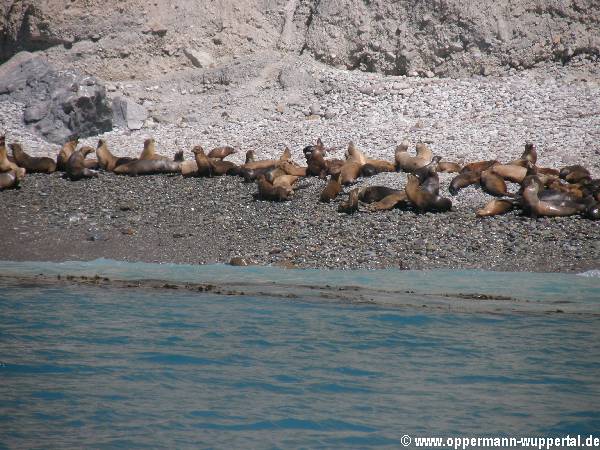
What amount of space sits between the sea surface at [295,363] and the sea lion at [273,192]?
355cm

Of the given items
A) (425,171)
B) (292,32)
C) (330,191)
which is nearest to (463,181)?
(425,171)

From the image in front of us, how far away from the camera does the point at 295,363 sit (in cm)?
658

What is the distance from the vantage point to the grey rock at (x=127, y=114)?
19547 mm

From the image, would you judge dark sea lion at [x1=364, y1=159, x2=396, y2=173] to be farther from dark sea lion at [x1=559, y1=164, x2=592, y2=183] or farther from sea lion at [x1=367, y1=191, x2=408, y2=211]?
dark sea lion at [x1=559, y1=164, x2=592, y2=183]

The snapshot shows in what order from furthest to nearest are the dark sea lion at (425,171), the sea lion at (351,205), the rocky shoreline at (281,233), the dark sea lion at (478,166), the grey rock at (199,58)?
the grey rock at (199,58), the dark sea lion at (478,166), the dark sea lion at (425,171), the sea lion at (351,205), the rocky shoreline at (281,233)

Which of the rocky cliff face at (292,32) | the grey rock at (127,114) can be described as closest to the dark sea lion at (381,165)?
the rocky cliff face at (292,32)

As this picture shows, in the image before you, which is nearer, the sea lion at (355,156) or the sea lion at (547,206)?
the sea lion at (547,206)

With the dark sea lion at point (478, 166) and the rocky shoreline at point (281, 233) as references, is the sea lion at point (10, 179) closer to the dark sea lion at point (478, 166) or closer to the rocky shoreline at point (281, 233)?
the rocky shoreline at point (281, 233)

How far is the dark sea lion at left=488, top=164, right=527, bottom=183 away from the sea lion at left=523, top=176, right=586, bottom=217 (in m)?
1.14

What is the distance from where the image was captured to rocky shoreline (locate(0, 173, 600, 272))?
11.3 meters

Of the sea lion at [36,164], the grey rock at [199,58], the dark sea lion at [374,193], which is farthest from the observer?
the grey rock at [199,58]

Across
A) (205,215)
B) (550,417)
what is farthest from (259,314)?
(205,215)

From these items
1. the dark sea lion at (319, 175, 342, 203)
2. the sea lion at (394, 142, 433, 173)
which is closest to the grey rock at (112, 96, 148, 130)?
the sea lion at (394, 142, 433, 173)

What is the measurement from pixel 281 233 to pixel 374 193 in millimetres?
1776
